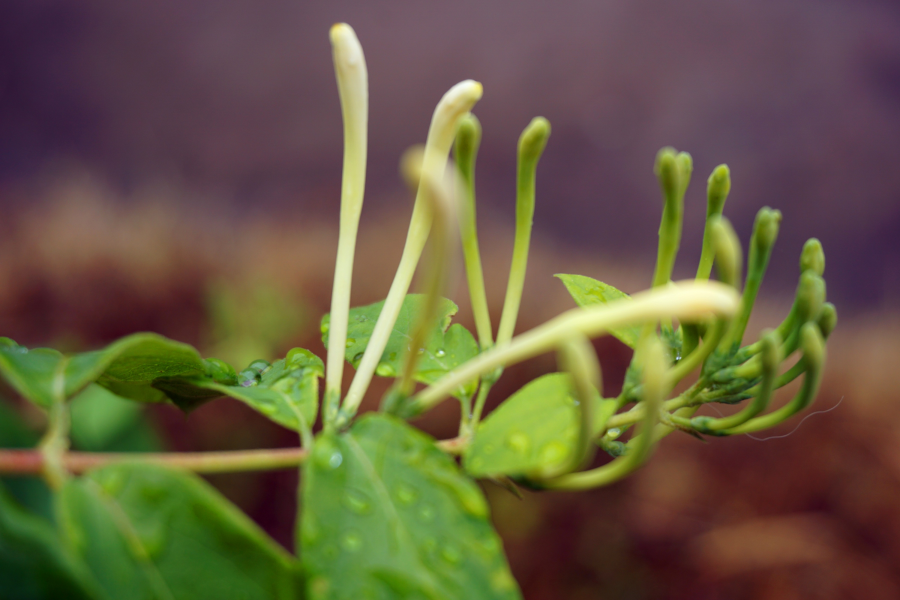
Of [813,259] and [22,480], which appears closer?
[813,259]

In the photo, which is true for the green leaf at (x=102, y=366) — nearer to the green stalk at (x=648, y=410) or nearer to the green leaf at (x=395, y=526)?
the green leaf at (x=395, y=526)

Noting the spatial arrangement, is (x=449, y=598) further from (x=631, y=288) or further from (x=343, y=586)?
(x=631, y=288)

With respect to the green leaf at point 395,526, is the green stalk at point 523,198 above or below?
above

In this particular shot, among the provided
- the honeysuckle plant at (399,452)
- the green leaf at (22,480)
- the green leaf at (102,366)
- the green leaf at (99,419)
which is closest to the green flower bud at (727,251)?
the honeysuckle plant at (399,452)

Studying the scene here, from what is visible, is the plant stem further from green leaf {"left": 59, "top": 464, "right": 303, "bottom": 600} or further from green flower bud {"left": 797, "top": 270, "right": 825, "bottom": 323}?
green flower bud {"left": 797, "top": 270, "right": 825, "bottom": 323}

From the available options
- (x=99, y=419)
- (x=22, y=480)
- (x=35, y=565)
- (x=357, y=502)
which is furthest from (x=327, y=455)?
(x=99, y=419)

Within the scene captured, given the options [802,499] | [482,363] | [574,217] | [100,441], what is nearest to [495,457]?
[482,363]

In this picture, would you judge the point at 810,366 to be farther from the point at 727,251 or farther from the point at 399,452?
the point at 399,452
